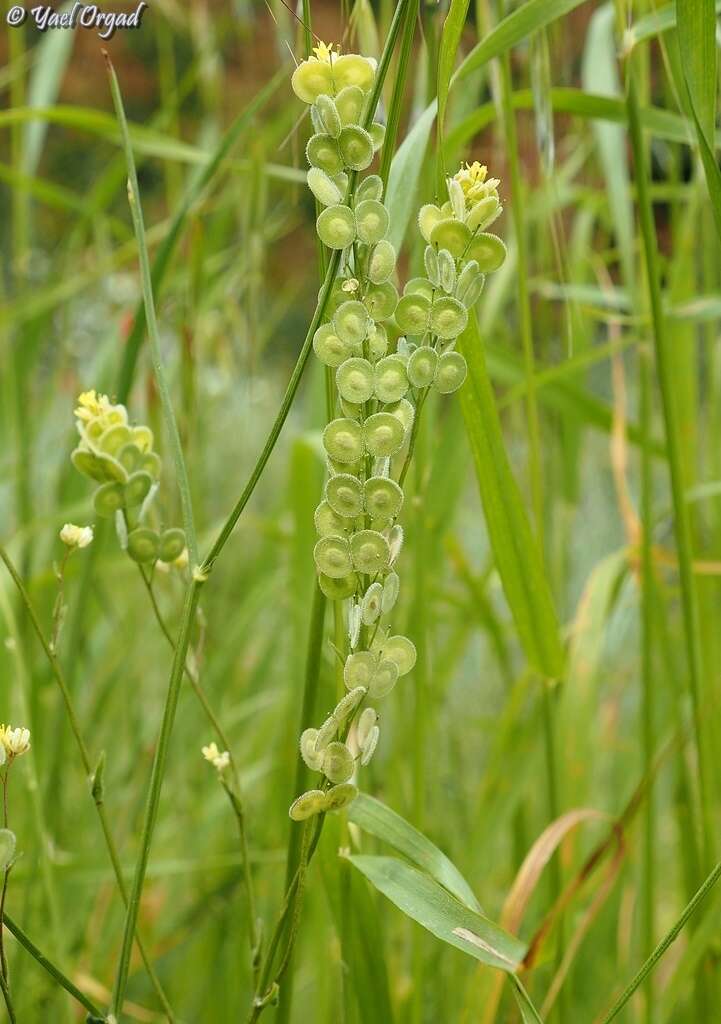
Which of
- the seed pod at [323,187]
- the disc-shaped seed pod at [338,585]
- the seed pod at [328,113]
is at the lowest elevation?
the disc-shaped seed pod at [338,585]

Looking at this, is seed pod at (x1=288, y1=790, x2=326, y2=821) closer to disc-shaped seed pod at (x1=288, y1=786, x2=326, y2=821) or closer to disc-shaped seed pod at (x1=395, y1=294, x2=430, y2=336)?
disc-shaped seed pod at (x1=288, y1=786, x2=326, y2=821)

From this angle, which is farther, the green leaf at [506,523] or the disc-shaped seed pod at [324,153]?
the green leaf at [506,523]

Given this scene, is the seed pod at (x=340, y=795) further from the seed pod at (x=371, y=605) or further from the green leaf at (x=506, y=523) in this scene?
the green leaf at (x=506, y=523)

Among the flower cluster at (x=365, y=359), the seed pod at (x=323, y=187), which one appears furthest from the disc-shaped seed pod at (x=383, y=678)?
the seed pod at (x=323, y=187)

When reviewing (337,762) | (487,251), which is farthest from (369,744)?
(487,251)

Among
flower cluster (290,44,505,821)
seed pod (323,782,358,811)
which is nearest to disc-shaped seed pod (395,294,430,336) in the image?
flower cluster (290,44,505,821)

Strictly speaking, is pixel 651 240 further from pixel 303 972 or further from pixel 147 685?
pixel 147 685
